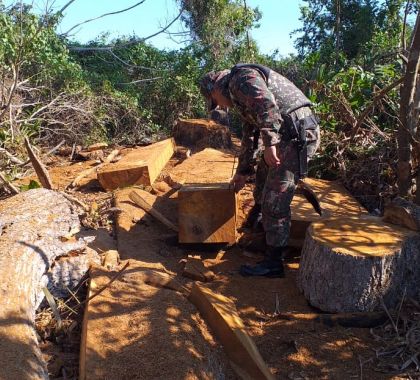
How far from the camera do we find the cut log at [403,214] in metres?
3.31

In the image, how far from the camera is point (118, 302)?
303 centimetres

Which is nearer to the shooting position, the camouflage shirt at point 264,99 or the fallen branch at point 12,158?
the camouflage shirt at point 264,99

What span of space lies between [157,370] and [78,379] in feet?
1.55


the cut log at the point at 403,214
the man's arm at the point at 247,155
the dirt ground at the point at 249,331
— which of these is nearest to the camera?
the dirt ground at the point at 249,331

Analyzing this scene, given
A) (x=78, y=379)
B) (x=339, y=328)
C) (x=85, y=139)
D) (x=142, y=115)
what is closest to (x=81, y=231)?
(x=78, y=379)

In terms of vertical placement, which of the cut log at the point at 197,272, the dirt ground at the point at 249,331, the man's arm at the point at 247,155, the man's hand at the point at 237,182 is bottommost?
the dirt ground at the point at 249,331

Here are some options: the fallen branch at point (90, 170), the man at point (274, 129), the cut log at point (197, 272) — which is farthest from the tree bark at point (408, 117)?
the fallen branch at point (90, 170)

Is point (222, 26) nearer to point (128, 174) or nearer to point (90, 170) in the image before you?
point (90, 170)

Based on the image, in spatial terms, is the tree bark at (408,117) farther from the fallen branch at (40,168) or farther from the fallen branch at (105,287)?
the fallen branch at (40,168)

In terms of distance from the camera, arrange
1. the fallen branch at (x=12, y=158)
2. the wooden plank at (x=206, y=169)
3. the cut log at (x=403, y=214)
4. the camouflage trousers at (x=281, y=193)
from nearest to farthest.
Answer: the cut log at (x=403, y=214), the camouflage trousers at (x=281, y=193), the wooden plank at (x=206, y=169), the fallen branch at (x=12, y=158)

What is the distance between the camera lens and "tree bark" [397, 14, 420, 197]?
3.89 m

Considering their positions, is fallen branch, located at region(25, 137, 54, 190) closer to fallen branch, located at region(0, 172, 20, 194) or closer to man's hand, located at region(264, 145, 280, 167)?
fallen branch, located at region(0, 172, 20, 194)

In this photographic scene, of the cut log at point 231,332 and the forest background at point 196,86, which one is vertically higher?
the forest background at point 196,86

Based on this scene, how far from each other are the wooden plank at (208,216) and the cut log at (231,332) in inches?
36.6
